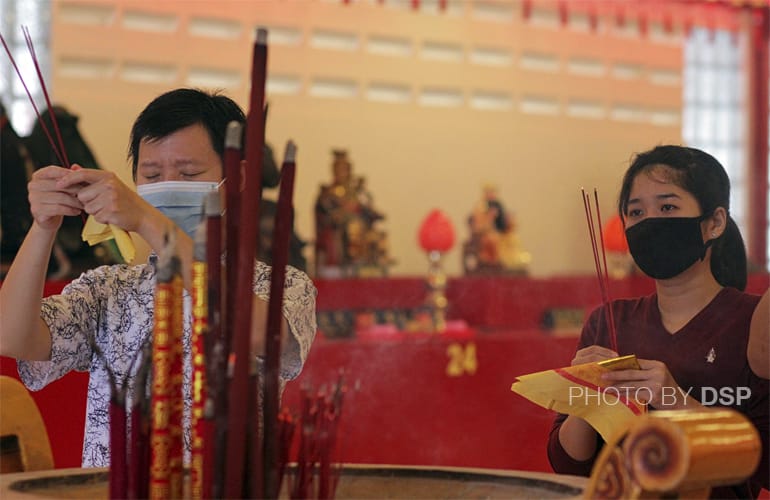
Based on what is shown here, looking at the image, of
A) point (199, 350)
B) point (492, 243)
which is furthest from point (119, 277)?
point (492, 243)

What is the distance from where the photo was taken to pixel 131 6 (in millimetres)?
4504

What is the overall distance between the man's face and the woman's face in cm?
47

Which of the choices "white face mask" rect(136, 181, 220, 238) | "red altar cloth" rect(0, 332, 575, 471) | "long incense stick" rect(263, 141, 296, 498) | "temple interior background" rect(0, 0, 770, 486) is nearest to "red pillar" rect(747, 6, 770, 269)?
"temple interior background" rect(0, 0, 770, 486)

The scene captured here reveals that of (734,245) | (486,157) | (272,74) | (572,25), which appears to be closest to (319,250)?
(272,74)

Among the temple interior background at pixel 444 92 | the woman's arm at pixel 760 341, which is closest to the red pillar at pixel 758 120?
the temple interior background at pixel 444 92

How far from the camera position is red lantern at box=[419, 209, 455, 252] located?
4.61 meters

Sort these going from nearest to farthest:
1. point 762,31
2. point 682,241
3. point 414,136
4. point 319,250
→ point 682,241
point 319,250
point 414,136
point 762,31

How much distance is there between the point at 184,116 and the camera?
4.19 ft

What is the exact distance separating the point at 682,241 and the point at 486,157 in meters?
4.23

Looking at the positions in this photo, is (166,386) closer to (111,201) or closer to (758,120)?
(111,201)

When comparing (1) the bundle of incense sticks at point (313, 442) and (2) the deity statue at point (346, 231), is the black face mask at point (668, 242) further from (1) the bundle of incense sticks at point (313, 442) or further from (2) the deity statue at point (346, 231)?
(2) the deity statue at point (346, 231)

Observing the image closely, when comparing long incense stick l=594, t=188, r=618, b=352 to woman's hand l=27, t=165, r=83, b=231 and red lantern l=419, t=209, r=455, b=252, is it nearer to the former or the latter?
woman's hand l=27, t=165, r=83, b=231

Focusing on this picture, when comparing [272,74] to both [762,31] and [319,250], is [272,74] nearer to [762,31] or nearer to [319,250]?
[319,250]

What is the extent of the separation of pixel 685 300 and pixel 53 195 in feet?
2.27
